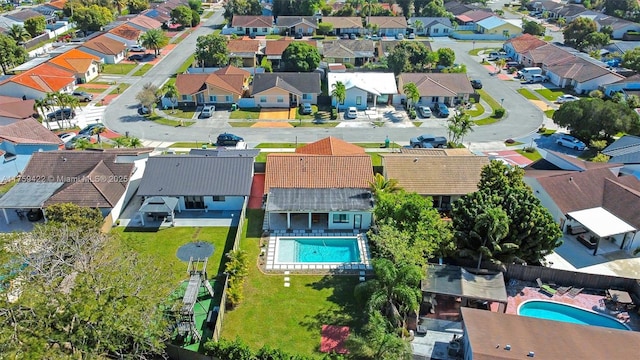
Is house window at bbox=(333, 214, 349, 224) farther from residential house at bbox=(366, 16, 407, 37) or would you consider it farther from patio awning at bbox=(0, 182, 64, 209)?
residential house at bbox=(366, 16, 407, 37)

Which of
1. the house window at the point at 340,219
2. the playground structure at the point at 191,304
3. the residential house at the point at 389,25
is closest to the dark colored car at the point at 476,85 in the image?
the residential house at the point at 389,25

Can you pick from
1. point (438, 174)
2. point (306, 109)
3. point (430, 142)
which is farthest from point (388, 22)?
point (438, 174)

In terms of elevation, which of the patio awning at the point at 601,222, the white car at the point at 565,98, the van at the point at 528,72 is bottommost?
the white car at the point at 565,98

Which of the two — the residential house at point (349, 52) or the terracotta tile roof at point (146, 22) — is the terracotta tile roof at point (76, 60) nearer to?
the terracotta tile roof at point (146, 22)

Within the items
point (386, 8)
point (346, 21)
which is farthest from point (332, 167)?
point (386, 8)

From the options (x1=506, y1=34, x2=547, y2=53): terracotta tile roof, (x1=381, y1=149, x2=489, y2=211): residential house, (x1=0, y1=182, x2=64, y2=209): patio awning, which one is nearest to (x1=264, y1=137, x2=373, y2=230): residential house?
(x1=381, y1=149, x2=489, y2=211): residential house
